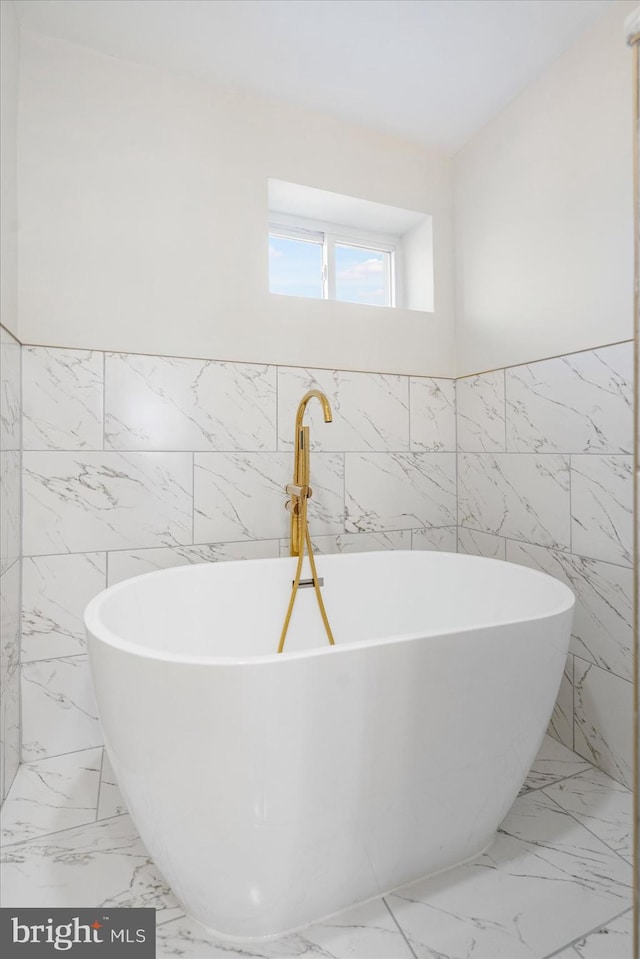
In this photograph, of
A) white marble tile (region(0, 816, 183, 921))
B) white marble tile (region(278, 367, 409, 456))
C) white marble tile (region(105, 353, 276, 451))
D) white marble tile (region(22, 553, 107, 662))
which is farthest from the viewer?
white marble tile (region(278, 367, 409, 456))

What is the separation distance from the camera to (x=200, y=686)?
2.97 ft

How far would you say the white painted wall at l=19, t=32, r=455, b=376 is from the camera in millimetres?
1739

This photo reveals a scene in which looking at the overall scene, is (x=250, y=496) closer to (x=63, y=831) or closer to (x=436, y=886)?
(x=63, y=831)

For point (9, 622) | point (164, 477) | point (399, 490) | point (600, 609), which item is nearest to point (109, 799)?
point (9, 622)

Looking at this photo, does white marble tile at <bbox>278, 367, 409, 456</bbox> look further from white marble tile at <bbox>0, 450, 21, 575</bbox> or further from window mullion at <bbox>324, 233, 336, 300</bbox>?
white marble tile at <bbox>0, 450, 21, 575</bbox>

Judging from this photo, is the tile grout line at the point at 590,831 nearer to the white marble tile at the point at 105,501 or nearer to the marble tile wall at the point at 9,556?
the white marble tile at the point at 105,501

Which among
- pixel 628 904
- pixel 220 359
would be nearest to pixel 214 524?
pixel 220 359

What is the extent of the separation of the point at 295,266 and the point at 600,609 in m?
1.94

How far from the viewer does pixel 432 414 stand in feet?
7.73

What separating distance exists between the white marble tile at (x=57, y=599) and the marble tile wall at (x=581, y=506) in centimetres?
163

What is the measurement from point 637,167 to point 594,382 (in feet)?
4.52

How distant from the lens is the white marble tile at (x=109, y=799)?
146 cm

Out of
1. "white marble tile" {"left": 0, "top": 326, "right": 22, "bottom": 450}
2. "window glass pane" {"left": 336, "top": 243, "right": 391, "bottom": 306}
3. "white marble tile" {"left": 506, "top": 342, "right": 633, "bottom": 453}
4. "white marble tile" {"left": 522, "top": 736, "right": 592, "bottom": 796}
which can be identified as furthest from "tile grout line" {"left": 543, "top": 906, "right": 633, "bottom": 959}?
"window glass pane" {"left": 336, "top": 243, "right": 391, "bottom": 306}

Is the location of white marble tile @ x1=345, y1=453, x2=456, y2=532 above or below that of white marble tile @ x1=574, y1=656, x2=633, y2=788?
A: above
